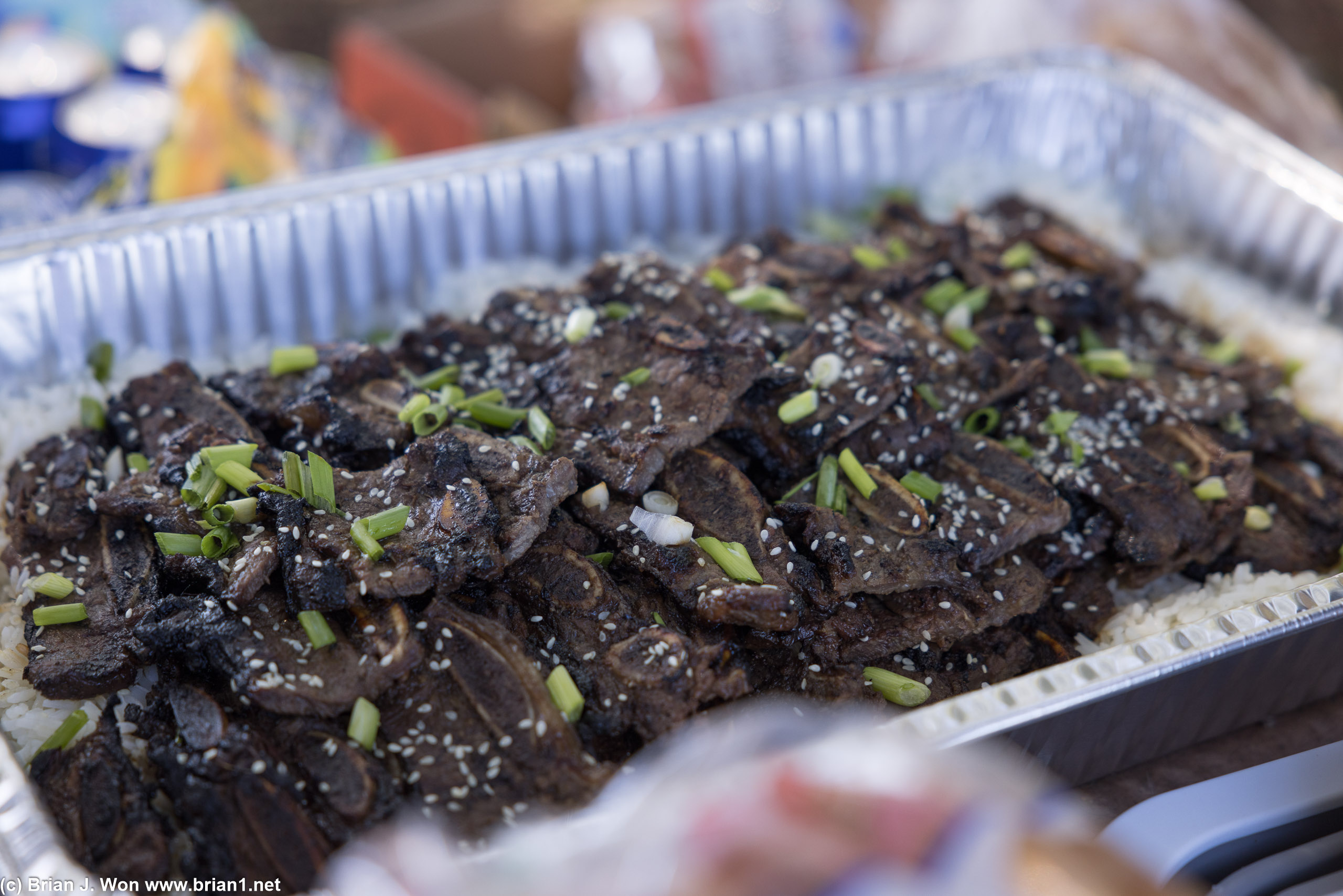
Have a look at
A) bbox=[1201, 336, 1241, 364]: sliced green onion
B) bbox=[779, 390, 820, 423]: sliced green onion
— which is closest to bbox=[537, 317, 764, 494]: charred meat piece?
bbox=[779, 390, 820, 423]: sliced green onion

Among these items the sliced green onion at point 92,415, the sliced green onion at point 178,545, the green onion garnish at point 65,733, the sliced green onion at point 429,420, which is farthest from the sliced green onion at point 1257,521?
the sliced green onion at point 92,415

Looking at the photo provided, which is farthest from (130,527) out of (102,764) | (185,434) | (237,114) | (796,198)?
(796,198)

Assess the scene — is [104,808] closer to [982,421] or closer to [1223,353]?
[982,421]

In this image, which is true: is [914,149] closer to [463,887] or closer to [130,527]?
[130,527]

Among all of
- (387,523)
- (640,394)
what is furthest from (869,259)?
(387,523)

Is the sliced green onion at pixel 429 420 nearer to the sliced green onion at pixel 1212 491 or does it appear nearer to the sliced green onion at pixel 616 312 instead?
the sliced green onion at pixel 616 312

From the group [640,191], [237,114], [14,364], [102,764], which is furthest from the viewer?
[237,114]
